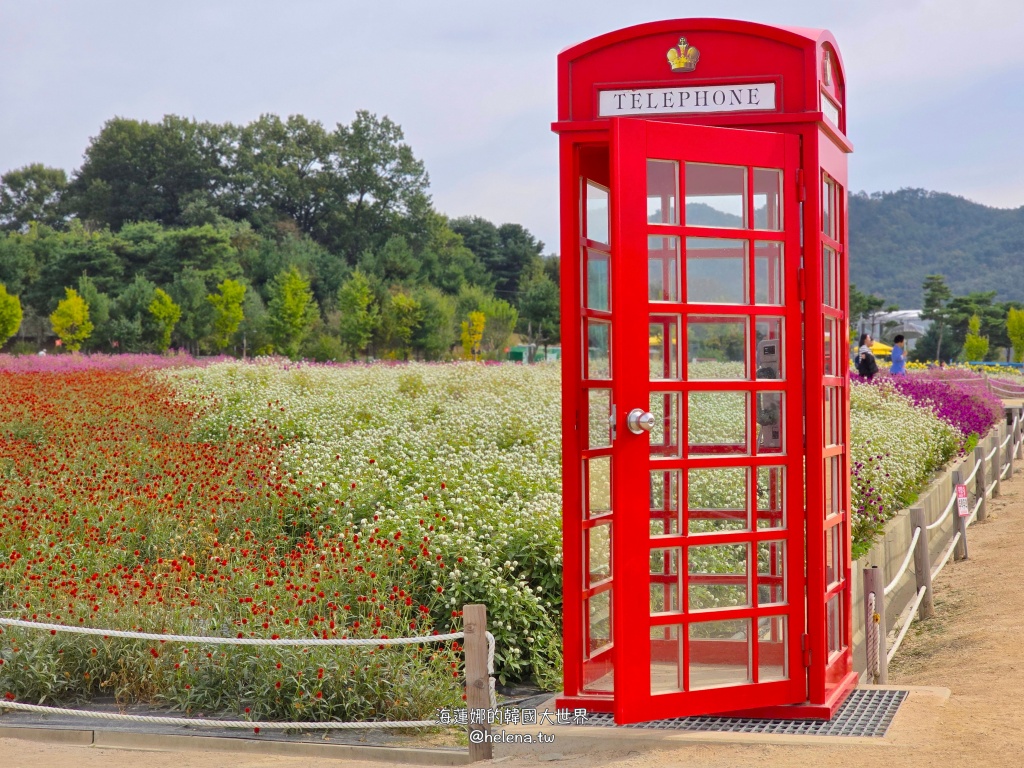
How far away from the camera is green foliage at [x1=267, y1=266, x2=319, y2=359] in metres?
47.8

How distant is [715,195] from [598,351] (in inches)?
35.3

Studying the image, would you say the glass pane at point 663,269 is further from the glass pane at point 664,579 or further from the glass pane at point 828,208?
the glass pane at point 664,579

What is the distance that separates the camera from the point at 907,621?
835cm

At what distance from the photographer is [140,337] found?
153 feet

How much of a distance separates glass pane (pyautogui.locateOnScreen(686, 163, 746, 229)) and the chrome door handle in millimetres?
886

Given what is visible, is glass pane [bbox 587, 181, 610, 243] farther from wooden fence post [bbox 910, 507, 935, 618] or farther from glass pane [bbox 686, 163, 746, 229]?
wooden fence post [bbox 910, 507, 935, 618]

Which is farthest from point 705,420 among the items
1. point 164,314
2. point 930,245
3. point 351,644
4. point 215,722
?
point 930,245

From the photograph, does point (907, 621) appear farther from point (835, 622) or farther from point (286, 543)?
point (286, 543)

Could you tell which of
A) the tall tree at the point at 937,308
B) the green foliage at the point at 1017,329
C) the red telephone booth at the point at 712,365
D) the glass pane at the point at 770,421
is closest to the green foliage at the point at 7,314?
the red telephone booth at the point at 712,365

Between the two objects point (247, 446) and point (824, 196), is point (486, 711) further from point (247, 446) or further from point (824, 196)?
point (247, 446)

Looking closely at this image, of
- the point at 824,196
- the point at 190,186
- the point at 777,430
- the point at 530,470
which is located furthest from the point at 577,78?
the point at 190,186

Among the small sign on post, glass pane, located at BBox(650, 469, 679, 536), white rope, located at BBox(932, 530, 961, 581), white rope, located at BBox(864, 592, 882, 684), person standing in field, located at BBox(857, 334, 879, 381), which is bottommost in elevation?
white rope, located at BBox(932, 530, 961, 581)

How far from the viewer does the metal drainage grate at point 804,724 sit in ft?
16.2

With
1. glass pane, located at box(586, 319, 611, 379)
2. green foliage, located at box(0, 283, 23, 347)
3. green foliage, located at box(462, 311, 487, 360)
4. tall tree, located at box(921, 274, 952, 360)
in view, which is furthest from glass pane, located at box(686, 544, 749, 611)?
tall tree, located at box(921, 274, 952, 360)
